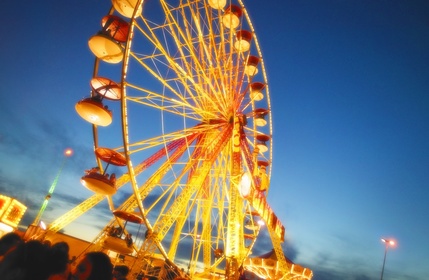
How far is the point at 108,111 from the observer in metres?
8.76

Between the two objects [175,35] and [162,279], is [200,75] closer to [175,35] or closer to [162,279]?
[175,35]

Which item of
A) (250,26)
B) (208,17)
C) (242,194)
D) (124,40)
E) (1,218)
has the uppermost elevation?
(250,26)

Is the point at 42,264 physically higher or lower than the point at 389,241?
lower

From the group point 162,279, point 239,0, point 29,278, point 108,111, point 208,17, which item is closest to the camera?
point 29,278

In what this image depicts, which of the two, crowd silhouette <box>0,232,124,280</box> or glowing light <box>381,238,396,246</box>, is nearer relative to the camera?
crowd silhouette <box>0,232,124,280</box>

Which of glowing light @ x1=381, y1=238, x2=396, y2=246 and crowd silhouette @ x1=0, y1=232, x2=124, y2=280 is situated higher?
glowing light @ x1=381, y1=238, x2=396, y2=246

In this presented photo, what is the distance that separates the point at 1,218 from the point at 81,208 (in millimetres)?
3558

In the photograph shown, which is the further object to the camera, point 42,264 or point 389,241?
point 389,241

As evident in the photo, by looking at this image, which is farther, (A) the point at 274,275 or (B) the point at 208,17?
(A) the point at 274,275

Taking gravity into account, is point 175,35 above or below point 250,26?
below

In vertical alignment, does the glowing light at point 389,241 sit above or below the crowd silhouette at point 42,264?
above

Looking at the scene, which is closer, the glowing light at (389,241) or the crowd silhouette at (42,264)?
the crowd silhouette at (42,264)

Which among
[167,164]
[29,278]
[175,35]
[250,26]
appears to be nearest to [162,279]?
[167,164]

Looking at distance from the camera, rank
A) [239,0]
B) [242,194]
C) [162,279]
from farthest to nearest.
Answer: [239,0]
[162,279]
[242,194]
